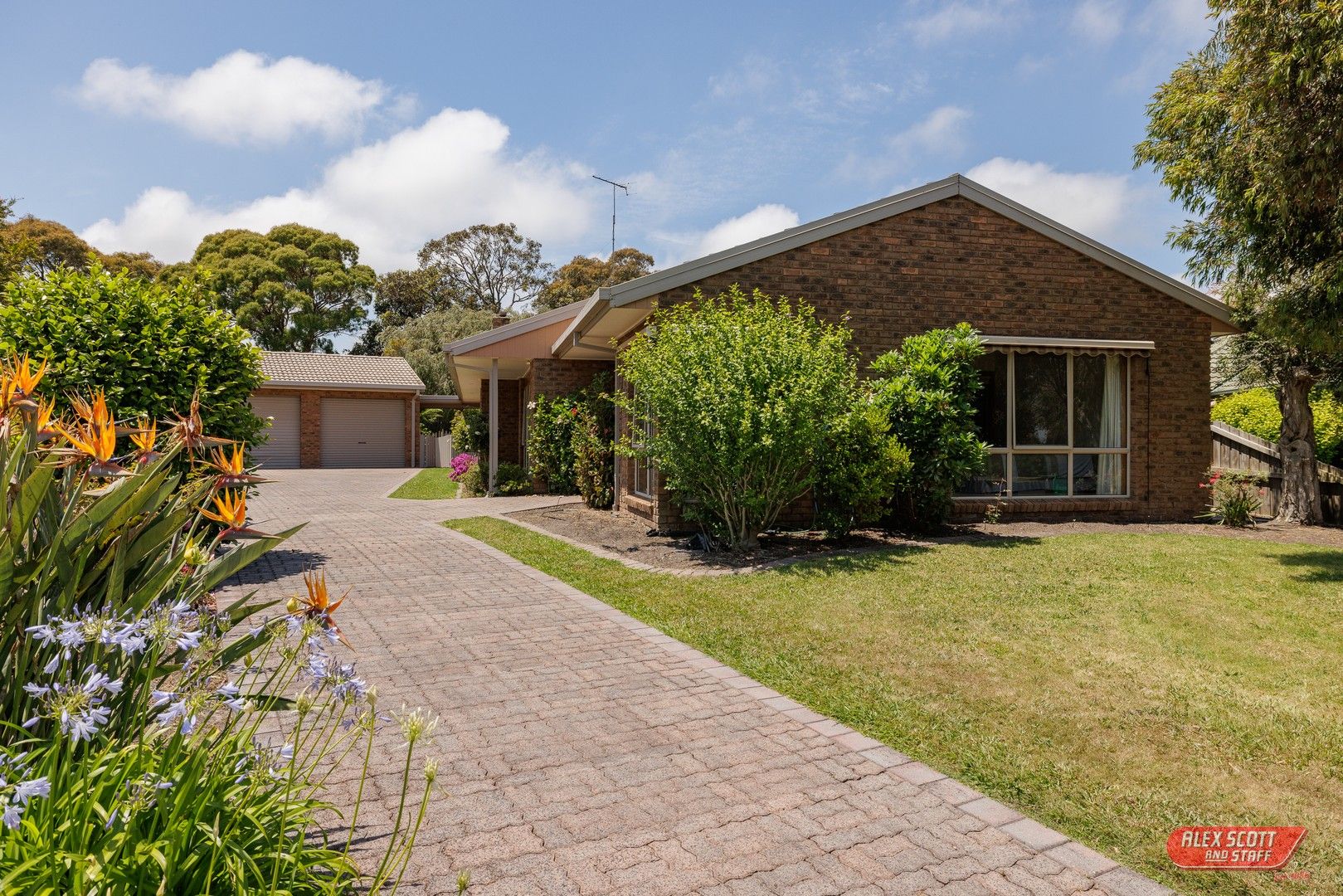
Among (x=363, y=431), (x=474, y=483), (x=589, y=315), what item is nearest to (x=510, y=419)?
(x=474, y=483)

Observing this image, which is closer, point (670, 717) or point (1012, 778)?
point (1012, 778)

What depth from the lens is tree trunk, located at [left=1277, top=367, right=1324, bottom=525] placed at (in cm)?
1228

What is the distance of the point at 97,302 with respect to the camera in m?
8.21

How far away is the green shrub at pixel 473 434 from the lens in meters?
20.7

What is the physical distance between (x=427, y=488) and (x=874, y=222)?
13923 millimetres

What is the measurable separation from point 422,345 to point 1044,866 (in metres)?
41.8

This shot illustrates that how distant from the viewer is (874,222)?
11.7m

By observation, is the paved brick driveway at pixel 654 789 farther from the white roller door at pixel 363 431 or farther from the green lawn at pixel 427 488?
the white roller door at pixel 363 431

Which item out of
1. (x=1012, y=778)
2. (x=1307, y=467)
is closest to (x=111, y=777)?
(x=1012, y=778)

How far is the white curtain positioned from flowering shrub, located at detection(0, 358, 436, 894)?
12307mm

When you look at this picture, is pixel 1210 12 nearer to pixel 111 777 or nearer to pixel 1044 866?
pixel 1044 866

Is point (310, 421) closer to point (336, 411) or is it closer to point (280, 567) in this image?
point (336, 411)

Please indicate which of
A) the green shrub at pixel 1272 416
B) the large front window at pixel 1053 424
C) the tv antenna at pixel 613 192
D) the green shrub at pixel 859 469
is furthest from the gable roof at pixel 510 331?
the green shrub at pixel 1272 416

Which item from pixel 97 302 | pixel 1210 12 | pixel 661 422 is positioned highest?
pixel 1210 12
